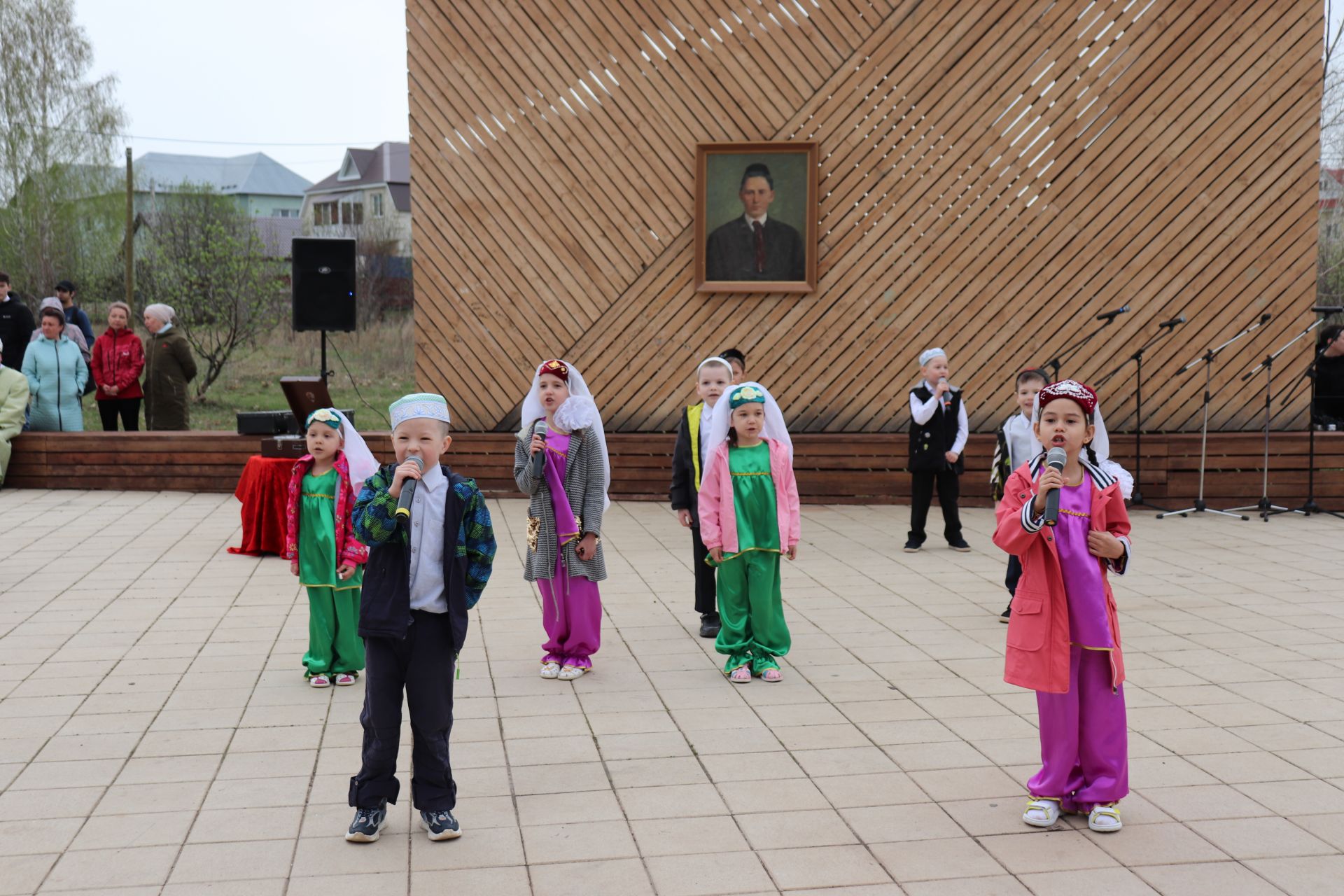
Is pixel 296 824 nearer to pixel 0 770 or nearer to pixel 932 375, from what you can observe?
pixel 0 770

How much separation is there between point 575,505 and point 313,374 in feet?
64.7

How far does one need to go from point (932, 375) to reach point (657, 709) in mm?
4244

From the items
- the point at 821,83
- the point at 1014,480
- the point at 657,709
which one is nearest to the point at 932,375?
the point at 821,83

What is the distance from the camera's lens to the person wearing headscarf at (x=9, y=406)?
38.3 feet

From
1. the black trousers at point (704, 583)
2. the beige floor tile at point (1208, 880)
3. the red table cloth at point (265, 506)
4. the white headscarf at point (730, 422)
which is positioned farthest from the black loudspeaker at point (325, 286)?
the beige floor tile at point (1208, 880)

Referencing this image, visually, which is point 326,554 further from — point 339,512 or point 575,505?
point 575,505

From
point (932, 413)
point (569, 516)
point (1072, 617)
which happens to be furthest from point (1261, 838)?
point (932, 413)

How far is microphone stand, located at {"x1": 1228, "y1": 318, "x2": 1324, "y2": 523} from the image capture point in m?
10.7

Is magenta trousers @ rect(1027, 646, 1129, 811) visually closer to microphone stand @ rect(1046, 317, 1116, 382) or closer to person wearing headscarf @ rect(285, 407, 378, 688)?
person wearing headscarf @ rect(285, 407, 378, 688)

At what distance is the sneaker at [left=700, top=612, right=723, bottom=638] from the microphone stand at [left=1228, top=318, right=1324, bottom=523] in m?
6.15

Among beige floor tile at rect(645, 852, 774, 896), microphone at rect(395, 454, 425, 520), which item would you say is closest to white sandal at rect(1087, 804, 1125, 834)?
beige floor tile at rect(645, 852, 774, 896)

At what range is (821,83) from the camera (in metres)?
10.9

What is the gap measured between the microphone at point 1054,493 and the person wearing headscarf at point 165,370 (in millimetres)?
10617

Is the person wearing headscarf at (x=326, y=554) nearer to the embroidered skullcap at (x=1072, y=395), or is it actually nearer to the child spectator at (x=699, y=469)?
the child spectator at (x=699, y=469)
